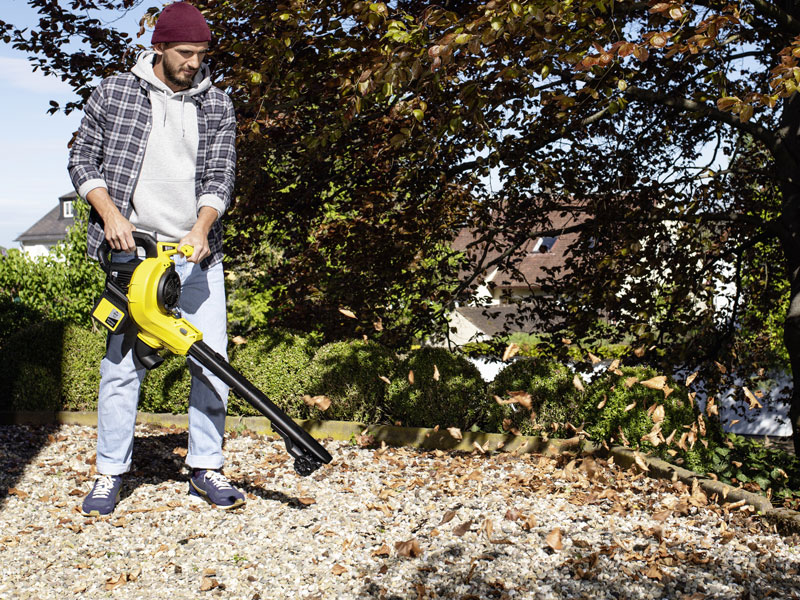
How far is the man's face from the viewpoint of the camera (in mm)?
3020

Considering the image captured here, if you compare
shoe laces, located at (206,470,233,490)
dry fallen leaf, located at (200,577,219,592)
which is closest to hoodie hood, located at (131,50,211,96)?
shoe laces, located at (206,470,233,490)

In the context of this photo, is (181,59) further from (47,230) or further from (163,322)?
(47,230)

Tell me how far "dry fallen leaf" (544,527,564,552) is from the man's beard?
2499 millimetres

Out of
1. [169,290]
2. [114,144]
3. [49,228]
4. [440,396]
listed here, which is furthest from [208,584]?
[49,228]

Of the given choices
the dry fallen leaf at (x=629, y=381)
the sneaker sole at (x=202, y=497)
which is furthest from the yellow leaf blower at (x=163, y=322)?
the dry fallen leaf at (x=629, y=381)

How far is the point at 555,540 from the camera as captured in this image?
290 centimetres

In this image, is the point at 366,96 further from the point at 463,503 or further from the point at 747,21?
the point at 747,21

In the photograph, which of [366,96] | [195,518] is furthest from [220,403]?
[366,96]

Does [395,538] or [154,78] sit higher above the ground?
[154,78]

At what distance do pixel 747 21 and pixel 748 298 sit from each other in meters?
2.98

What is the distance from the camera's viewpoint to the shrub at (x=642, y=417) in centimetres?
438

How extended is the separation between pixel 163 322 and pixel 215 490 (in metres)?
0.93

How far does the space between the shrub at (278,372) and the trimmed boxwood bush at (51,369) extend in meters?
1.35

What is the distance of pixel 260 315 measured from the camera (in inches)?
500
